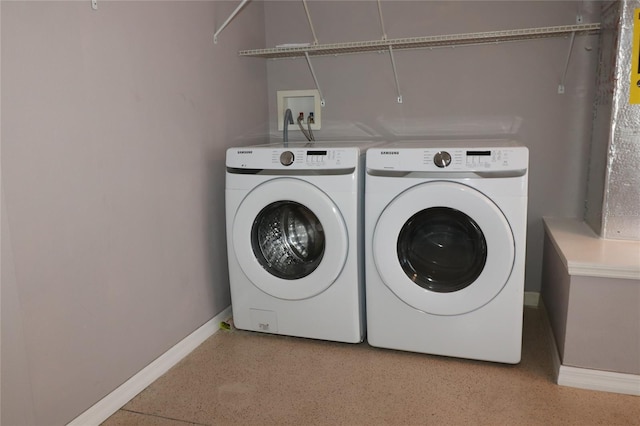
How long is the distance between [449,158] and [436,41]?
676 mm

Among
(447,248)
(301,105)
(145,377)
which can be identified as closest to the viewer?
(145,377)

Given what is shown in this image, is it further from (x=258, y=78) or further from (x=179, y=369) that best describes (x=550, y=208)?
(x=179, y=369)

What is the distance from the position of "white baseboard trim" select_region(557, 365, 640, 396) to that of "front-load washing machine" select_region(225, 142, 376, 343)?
0.82 m

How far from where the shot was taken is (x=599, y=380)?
1.81 meters

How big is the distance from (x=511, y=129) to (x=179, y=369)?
195cm

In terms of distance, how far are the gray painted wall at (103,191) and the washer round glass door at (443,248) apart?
868mm

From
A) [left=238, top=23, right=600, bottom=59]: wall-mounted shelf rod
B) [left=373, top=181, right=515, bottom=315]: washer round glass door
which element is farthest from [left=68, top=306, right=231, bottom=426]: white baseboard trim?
[left=238, top=23, right=600, bottom=59]: wall-mounted shelf rod

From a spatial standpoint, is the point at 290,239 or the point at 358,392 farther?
the point at 290,239

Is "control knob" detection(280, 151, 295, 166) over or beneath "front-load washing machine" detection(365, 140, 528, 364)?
over

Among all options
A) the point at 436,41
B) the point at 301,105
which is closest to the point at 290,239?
the point at 301,105

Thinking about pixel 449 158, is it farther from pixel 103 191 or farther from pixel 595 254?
pixel 103 191

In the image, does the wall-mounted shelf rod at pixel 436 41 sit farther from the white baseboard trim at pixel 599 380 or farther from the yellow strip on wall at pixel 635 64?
the white baseboard trim at pixel 599 380

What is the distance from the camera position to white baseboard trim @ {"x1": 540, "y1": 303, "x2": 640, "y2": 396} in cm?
179

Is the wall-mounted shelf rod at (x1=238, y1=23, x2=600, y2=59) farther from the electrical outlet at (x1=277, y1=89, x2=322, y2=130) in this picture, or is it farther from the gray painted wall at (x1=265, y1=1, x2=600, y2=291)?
the electrical outlet at (x1=277, y1=89, x2=322, y2=130)
